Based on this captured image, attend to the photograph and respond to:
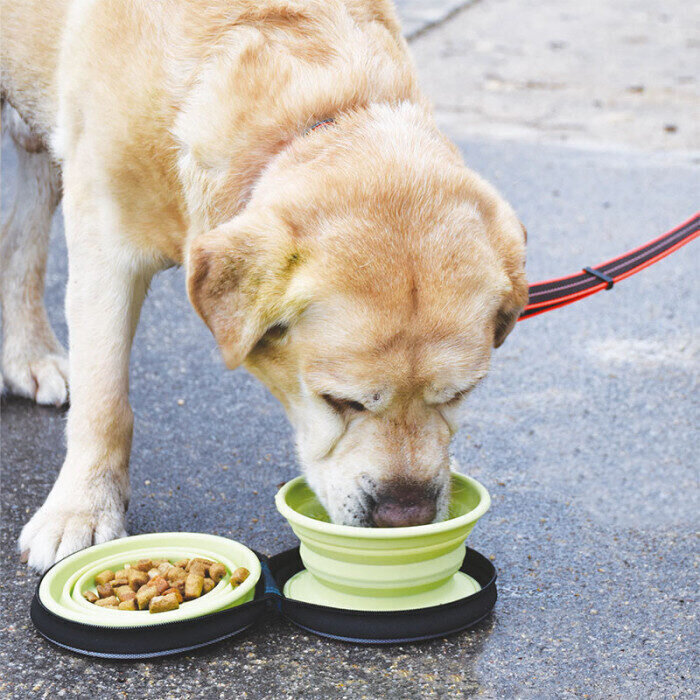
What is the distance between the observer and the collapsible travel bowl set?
7.86 feet

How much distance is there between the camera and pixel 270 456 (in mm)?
3656

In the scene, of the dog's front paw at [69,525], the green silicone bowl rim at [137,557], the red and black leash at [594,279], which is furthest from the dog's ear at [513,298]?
the dog's front paw at [69,525]

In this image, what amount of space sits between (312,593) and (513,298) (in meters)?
0.90

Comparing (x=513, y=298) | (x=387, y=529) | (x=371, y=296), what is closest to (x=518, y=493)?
(x=513, y=298)

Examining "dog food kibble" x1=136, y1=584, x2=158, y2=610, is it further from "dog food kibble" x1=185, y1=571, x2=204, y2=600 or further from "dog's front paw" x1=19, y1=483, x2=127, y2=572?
"dog's front paw" x1=19, y1=483, x2=127, y2=572

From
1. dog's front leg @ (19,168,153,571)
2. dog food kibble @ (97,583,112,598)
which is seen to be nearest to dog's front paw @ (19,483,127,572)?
dog's front leg @ (19,168,153,571)

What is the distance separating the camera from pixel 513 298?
2.63m

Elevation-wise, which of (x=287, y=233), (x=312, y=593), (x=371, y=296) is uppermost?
(x=287, y=233)

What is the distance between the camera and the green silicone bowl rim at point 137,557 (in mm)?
2387

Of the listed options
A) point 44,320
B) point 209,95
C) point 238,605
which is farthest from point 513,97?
point 238,605

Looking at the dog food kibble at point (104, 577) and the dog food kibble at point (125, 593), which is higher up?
the dog food kibble at point (125, 593)

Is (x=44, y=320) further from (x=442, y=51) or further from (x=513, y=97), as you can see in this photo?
(x=442, y=51)

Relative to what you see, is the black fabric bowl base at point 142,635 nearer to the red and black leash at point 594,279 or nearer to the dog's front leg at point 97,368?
the dog's front leg at point 97,368

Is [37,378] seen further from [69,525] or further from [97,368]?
[69,525]
